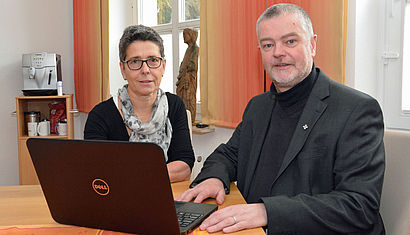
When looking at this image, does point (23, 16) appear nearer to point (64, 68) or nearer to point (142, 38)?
point (64, 68)

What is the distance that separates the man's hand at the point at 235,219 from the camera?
0.87 m

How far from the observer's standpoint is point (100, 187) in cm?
83

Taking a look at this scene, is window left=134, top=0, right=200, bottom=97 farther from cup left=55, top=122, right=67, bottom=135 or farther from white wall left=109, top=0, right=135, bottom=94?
cup left=55, top=122, right=67, bottom=135

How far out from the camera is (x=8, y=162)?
382 centimetres

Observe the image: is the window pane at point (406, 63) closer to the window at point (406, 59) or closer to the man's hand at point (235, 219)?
the window at point (406, 59)

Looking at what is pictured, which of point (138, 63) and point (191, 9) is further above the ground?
point (191, 9)

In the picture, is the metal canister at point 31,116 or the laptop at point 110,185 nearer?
the laptop at point 110,185

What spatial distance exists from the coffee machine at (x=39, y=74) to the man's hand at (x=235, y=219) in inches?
119

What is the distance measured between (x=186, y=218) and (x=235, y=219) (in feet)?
0.39

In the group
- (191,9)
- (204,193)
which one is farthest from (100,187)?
(191,9)

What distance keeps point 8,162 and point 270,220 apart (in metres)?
3.59

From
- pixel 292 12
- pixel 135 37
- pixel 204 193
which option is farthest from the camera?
pixel 135 37

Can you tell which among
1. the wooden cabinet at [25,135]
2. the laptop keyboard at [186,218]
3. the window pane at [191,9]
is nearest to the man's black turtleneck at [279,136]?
the laptop keyboard at [186,218]

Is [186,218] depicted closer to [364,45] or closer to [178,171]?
[178,171]
